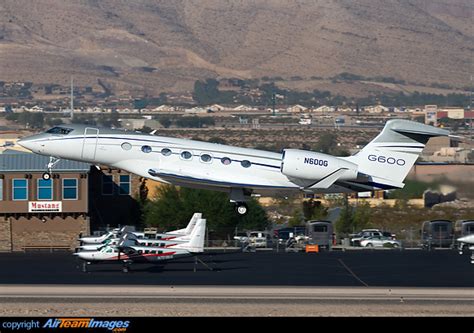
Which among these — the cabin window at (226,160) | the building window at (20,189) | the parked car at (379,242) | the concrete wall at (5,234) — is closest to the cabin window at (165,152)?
the cabin window at (226,160)

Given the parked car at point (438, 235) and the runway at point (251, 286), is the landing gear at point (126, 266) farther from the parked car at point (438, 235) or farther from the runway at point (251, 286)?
the parked car at point (438, 235)

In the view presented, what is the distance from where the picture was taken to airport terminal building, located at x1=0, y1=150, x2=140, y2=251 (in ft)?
271

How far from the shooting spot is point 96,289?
51625 millimetres

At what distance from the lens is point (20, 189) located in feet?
277

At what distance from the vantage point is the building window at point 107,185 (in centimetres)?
8950

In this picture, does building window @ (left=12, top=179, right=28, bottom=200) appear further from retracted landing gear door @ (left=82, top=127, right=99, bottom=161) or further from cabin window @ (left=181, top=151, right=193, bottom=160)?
cabin window @ (left=181, top=151, right=193, bottom=160)


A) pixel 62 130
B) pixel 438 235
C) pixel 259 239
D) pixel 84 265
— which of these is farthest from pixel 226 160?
pixel 438 235

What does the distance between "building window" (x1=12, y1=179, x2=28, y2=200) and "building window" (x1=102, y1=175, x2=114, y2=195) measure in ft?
21.7

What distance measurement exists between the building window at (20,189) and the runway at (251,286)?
540 inches

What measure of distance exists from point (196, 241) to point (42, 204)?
22.2 metres

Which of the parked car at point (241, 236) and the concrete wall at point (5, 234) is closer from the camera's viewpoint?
the parked car at point (241, 236)

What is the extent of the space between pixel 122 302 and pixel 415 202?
46.7 m

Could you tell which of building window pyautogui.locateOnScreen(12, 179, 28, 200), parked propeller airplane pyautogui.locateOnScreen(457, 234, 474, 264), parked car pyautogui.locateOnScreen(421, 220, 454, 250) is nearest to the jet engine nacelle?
parked propeller airplane pyautogui.locateOnScreen(457, 234, 474, 264)
